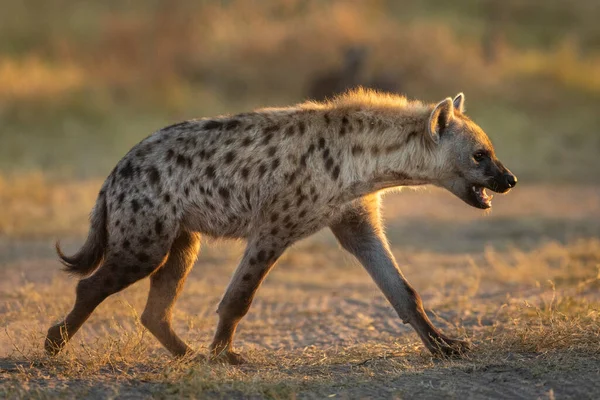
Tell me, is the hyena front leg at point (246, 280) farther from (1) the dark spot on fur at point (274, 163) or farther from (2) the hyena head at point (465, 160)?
(2) the hyena head at point (465, 160)

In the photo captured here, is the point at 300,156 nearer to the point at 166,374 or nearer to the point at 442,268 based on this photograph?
the point at 166,374

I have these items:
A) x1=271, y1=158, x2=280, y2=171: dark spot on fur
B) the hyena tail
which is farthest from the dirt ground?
x1=271, y1=158, x2=280, y2=171: dark spot on fur

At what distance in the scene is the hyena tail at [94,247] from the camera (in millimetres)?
4789

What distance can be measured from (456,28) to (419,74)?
481 centimetres

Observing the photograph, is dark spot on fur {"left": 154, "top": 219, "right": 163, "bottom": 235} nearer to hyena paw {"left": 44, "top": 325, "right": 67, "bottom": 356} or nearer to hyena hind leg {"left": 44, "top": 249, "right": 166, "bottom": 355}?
hyena hind leg {"left": 44, "top": 249, "right": 166, "bottom": 355}

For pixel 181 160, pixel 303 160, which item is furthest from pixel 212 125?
pixel 303 160

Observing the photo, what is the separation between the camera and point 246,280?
464 centimetres

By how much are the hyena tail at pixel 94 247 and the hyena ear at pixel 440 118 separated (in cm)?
150

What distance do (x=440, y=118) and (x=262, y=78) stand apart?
368 inches

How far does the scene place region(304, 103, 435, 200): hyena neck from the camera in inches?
189

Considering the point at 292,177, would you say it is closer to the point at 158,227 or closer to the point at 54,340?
the point at 158,227

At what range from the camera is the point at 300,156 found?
475 cm

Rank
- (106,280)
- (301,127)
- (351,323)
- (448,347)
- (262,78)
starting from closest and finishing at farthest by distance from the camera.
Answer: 1. (106,280)
2. (448,347)
3. (301,127)
4. (351,323)
5. (262,78)

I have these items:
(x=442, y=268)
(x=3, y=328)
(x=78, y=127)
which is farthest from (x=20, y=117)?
(x=3, y=328)
